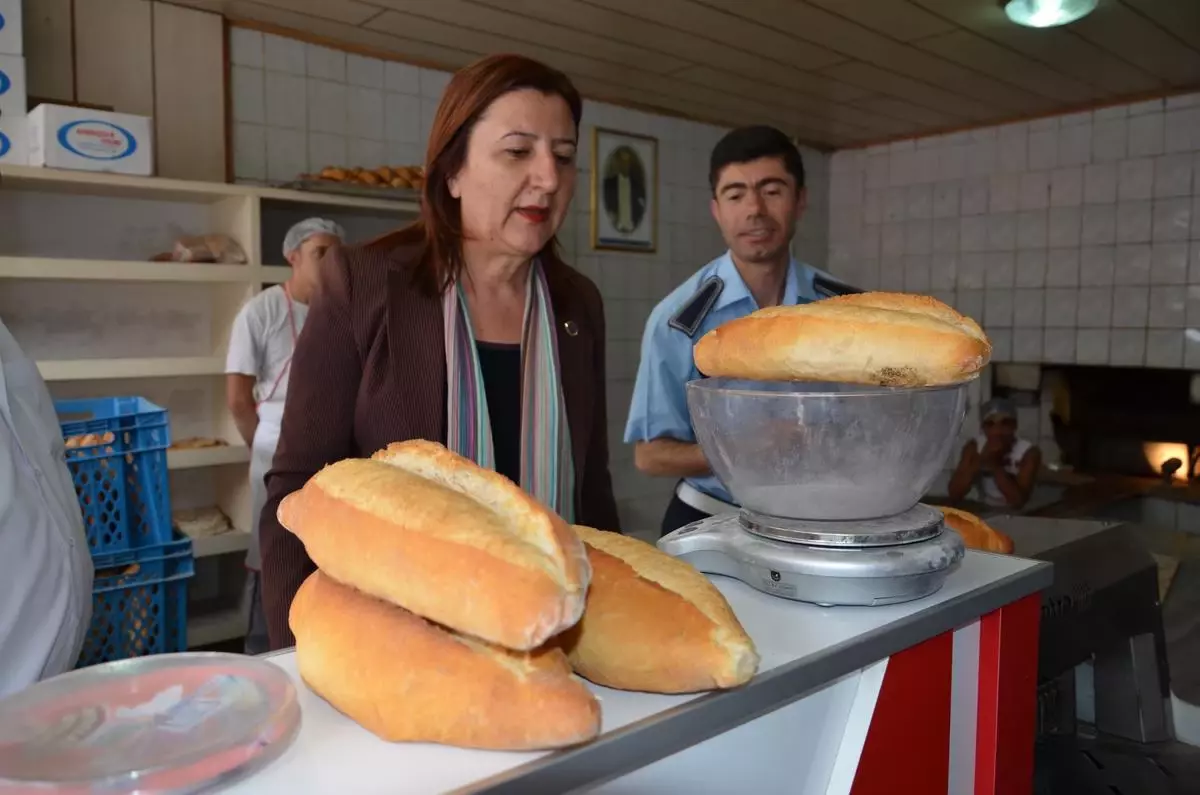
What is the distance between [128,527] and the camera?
6.52 ft

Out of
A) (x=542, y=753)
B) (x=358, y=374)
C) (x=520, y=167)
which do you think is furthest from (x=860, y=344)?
(x=358, y=374)

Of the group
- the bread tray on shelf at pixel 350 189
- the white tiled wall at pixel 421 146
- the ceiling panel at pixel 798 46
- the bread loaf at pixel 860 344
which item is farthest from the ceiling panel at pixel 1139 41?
the bread loaf at pixel 860 344

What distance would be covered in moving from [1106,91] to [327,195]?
3394mm

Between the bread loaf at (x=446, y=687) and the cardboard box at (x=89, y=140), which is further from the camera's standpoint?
the cardboard box at (x=89, y=140)

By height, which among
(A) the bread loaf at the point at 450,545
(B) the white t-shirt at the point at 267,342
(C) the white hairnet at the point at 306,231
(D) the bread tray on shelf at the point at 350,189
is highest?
(D) the bread tray on shelf at the point at 350,189

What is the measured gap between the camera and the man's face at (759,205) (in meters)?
Result: 1.97

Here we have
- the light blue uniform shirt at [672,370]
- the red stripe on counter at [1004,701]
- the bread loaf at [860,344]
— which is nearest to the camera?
the bread loaf at [860,344]

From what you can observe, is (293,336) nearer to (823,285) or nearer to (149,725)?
(823,285)

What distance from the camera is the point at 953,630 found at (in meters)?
0.82

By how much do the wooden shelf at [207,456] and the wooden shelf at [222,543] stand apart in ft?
0.81

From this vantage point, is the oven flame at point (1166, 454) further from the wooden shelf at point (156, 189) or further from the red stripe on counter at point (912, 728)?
the red stripe on counter at point (912, 728)

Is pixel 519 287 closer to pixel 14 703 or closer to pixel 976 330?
pixel 976 330

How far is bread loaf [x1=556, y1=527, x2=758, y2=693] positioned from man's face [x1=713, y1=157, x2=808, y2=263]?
4.84 feet

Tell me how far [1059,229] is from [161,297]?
13.2 feet
